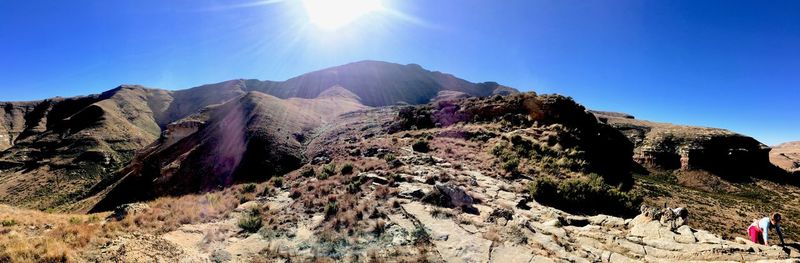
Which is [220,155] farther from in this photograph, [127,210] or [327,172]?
[127,210]

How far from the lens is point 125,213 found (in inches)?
477

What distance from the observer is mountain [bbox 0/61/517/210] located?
5041 cm

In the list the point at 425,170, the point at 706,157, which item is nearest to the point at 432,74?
the point at 706,157

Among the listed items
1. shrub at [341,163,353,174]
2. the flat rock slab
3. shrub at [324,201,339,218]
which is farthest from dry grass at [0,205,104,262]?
shrub at [341,163,353,174]

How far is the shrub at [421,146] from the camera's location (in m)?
26.4

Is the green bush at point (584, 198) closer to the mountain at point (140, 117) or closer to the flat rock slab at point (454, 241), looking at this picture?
the flat rock slab at point (454, 241)

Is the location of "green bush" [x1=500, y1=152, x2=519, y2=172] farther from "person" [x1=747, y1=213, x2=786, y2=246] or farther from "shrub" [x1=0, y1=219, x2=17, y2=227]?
"shrub" [x1=0, y1=219, x2=17, y2=227]

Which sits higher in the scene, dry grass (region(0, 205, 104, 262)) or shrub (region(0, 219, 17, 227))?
dry grass (region(0, 205, 104, 262))

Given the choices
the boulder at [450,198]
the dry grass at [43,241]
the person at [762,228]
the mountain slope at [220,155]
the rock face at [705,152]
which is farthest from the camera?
the rock face at [705,152]

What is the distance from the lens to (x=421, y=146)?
88.0ft

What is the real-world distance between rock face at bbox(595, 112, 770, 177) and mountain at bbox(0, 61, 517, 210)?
198 ft

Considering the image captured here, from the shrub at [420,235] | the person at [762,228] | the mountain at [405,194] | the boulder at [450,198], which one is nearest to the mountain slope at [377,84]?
the mountain at [405,194]

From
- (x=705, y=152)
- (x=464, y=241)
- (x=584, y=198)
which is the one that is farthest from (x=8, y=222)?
(x=705, y=152)

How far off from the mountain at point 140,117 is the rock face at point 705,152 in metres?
60.3
